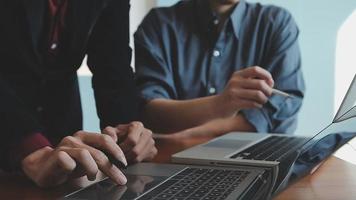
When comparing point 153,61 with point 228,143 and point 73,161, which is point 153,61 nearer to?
point 228,143

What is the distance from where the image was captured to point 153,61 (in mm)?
1530

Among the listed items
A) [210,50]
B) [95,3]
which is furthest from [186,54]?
[95,3]

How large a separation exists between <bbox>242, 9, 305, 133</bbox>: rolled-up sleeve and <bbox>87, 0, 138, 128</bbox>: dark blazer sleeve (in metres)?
0.39

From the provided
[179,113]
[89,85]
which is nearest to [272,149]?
[179,113]

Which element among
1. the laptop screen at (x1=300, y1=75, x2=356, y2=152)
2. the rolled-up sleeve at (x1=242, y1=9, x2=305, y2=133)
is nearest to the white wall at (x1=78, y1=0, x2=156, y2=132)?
the rolled-up sleeve at (x1=242, y1=9, x2=305, y2=133)

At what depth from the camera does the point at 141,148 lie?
842 mm

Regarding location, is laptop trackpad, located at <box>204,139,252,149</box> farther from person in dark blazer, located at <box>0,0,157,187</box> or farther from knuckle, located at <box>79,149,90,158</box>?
knuckle, located at <box>79,149,90,158</box>

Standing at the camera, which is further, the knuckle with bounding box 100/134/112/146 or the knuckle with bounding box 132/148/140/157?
the knuckle with bounding box 132/148/140/157

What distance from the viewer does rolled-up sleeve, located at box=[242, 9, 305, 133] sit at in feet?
4.53

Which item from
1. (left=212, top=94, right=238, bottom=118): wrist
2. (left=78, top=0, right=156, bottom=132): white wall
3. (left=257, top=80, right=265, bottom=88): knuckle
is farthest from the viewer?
(left=78, top=0, right=156, bottom=132): white wall

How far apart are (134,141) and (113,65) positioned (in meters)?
0.30

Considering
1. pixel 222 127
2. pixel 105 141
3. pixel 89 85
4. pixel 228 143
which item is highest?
pixel 105 141

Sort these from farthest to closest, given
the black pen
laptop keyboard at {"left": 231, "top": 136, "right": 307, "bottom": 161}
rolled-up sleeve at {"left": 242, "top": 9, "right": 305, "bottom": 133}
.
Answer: rolled-up sleeve at {"left": 242, "top": 9, "right": 305, "bottom": 133}
laptop keyboard at {"left": 231, "top": 136, "right": 307, "bottom": 161}
the black pen

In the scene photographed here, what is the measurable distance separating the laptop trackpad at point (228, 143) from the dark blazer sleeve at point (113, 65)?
21 cm
